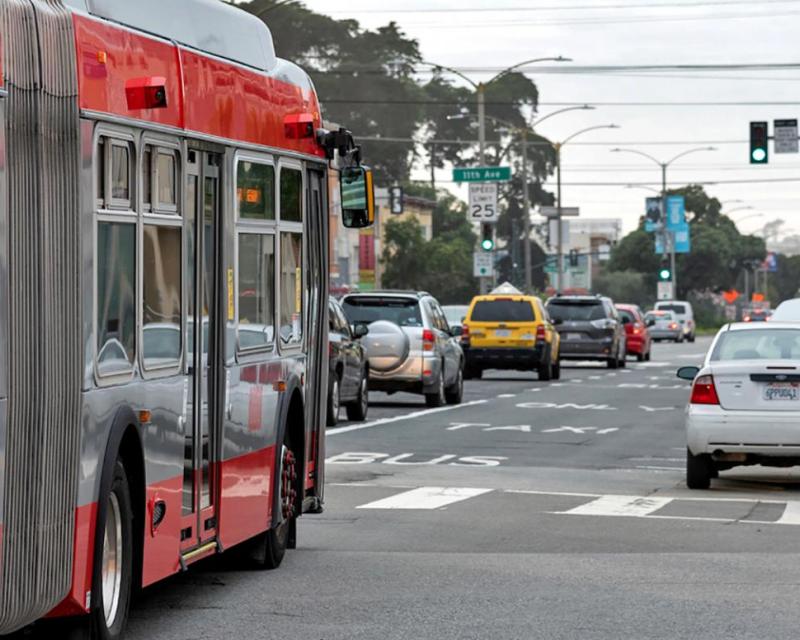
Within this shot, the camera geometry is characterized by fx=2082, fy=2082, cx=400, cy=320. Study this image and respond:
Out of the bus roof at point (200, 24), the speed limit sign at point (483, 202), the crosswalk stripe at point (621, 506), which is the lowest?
the crosswalk stripe at point (621, 506)

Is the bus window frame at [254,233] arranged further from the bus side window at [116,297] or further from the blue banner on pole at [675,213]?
the blue banner on pole at [675,213]

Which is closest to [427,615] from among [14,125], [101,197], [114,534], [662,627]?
[662,627]

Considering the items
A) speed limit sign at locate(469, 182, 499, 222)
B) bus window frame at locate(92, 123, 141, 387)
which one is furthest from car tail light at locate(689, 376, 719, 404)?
speed limit sign at locate(469, 182, 499, 222)

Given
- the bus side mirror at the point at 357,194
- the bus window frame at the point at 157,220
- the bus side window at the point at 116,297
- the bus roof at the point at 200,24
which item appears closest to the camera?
the bus side window at the point at 116,297

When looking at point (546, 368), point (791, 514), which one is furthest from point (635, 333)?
point (791, 514)

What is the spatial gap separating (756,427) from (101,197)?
10061 mm

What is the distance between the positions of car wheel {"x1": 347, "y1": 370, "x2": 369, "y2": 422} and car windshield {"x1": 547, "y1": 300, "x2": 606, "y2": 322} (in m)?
22.0

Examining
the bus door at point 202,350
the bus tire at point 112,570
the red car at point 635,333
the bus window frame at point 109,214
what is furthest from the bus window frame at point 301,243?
the red car at point 635,333

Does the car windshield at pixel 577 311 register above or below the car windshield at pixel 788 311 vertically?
below

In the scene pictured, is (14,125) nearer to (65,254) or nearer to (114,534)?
(65,254)

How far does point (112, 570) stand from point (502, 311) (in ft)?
113

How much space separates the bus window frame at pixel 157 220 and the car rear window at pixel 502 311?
3319 cm

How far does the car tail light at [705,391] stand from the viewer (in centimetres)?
1775

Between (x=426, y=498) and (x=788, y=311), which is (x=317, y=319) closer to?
(x=426, y=498)
